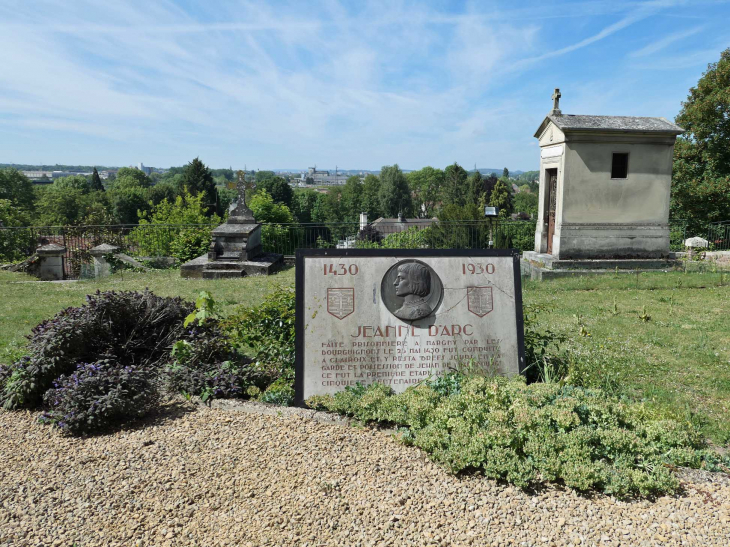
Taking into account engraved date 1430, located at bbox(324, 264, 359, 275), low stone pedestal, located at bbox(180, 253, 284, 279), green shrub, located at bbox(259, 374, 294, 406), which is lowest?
green shrub, located at bbox(259, 374, 294, 406)

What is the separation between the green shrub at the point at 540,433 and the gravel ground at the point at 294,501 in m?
0.11

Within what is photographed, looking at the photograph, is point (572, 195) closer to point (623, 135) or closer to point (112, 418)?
point (623, 135)

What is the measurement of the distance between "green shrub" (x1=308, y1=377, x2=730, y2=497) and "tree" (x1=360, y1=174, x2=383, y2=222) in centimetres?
8985

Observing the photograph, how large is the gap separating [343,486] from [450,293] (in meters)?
2.04

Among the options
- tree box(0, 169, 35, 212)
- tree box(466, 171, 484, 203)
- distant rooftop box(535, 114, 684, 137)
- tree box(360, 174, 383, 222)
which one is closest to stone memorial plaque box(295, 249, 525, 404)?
distant rooftop box(535, 114, 684, 137)

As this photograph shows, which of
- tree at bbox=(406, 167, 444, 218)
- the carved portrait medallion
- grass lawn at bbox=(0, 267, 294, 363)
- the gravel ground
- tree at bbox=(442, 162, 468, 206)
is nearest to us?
the gravel ground

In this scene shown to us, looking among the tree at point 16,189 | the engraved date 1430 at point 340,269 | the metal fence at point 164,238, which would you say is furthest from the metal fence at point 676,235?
the tree at point 16,189

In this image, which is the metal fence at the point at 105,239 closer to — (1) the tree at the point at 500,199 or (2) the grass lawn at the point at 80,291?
(2) the grass lawn at the point at 80,291

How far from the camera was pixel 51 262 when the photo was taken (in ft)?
41.3

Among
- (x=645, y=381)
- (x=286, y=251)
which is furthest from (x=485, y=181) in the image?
(x=645, y=381)

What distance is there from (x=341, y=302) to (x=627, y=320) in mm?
5130

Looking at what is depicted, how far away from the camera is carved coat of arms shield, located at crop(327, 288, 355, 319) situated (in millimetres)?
4426

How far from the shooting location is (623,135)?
11406 millimetres

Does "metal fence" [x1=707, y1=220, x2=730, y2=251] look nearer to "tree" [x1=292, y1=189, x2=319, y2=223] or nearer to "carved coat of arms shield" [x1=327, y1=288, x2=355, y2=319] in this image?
"carved coat of arms shield" [x1=327, y1=288, x2=355, y2=319]
